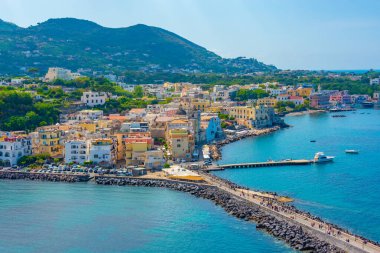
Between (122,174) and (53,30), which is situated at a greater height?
(53,30)

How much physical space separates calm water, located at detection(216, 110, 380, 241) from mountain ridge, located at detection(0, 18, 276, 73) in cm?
5628

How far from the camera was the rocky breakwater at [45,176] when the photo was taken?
107ft

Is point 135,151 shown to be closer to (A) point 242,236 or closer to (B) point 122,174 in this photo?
(B) point 122,174

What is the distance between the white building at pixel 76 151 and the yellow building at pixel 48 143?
6.35 feet

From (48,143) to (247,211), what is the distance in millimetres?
17072

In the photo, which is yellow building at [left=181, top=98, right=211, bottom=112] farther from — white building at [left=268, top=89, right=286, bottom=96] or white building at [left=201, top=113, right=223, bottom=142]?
white building at [left=268, top=89, right=286, bottom=96]

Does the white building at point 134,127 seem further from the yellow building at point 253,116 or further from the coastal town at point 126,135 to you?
the yellow building at point 253,116

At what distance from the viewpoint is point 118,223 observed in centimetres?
2447

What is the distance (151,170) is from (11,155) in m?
9.55

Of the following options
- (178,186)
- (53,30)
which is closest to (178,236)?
(178,186)

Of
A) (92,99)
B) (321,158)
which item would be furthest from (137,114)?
(321,158)

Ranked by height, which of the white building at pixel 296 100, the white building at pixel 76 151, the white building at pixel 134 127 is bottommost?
the white building at pixel 76 151

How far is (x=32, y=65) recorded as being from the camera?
3755 inches

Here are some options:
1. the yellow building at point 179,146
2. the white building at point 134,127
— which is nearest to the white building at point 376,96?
the white building at point 134,127
